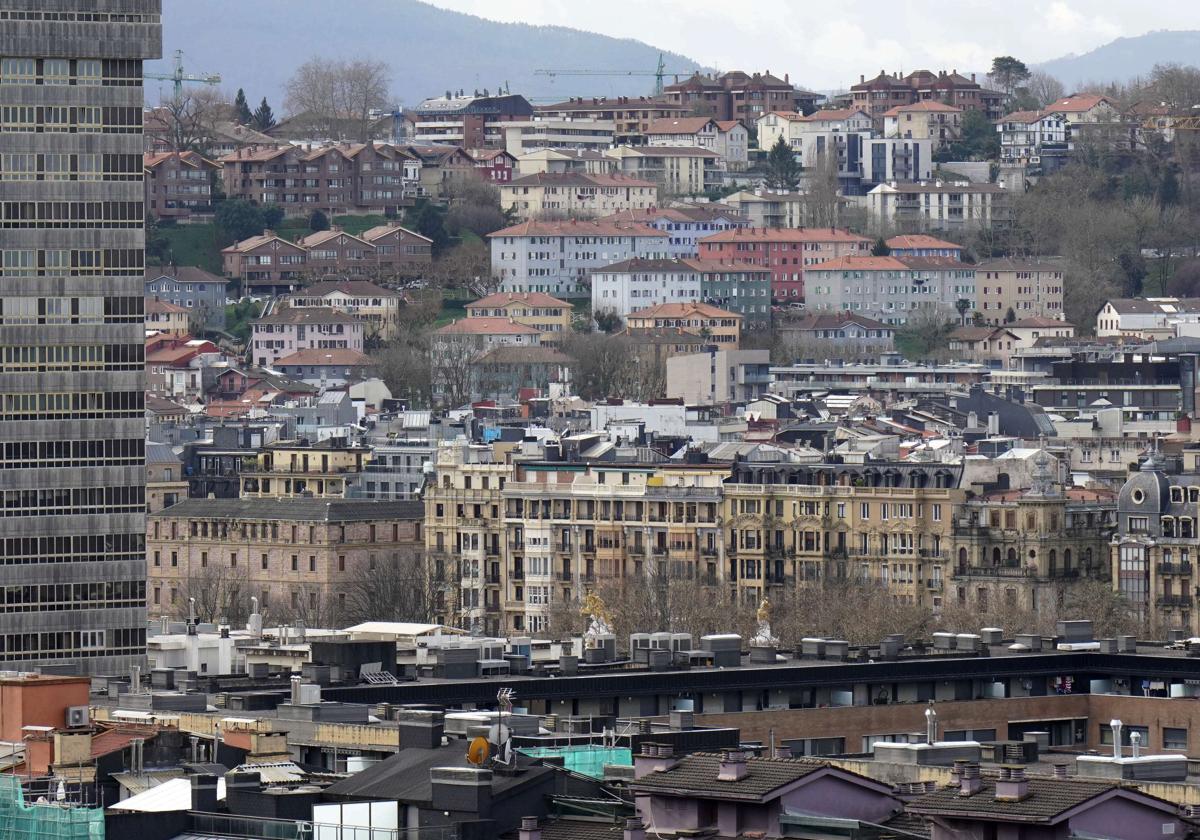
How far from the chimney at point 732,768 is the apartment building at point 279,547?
348 feet

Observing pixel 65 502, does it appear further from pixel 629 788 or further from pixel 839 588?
pixel 629 788

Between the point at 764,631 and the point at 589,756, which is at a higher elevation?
the point at 589,756

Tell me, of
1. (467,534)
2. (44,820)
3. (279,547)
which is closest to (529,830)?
(44,820)

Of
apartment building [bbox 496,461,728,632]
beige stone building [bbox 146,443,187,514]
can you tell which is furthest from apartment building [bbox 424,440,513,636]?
beige stone building [bbox 146,443,187,514]

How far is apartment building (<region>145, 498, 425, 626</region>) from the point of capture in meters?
156

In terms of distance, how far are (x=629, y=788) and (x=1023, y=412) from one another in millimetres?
136049

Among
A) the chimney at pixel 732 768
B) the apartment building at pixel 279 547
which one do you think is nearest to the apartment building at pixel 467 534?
the apartment building at pixel 279 547

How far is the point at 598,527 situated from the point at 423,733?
98336mm

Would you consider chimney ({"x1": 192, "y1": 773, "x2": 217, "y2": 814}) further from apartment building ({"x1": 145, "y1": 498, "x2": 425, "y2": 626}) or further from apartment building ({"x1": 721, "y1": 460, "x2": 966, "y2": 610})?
apartment building ({"x1": 145, "y1": 498, "x2": 425, "y2": 626})

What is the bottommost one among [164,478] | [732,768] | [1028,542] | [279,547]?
[732,768]

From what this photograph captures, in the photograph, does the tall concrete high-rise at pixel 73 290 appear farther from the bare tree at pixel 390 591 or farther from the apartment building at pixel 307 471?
the apartment building at pixel 307 471

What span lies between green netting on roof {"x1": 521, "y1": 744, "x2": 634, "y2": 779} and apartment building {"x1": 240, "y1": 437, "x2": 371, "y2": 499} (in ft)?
369

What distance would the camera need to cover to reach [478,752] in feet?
161

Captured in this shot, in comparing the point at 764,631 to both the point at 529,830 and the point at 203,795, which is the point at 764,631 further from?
the point at 529,830
